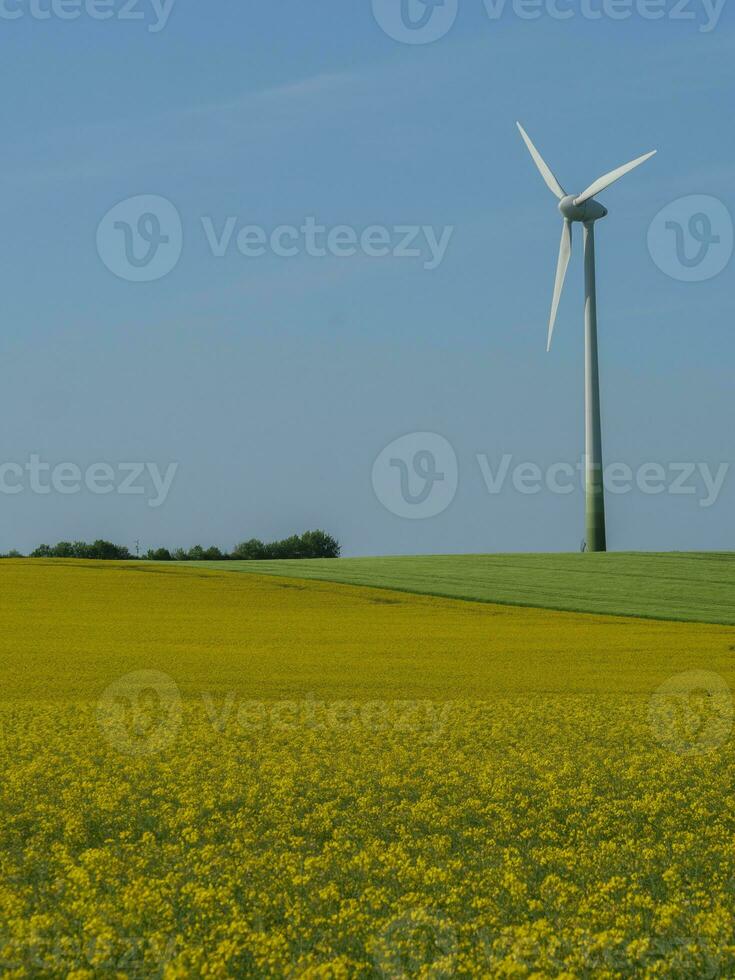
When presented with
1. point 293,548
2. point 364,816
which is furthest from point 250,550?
point 364,816

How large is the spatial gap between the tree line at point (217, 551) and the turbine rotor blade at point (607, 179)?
31280 millimetres

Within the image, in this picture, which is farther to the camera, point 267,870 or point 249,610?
point 249,610

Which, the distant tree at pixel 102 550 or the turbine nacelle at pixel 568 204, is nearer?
the turbine nacelle at pixel 568 204

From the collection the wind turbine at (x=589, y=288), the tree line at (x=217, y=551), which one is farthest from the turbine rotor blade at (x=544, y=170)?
the tree line at (x=217, y=551)

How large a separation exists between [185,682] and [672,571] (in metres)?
35.7

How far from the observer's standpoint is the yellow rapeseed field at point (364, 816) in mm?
9820

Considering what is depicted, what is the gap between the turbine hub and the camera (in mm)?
65188

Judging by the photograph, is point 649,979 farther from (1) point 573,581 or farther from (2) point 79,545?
(2) point 79,545

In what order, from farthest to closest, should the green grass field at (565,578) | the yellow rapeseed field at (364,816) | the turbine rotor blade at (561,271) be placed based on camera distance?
the turbine rotor blade at (561,271) → the green grass field at (565,578) → the yellow rapeseed field at (364,816)

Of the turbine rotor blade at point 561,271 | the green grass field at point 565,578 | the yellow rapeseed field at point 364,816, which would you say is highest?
the turbine rotor blade at point 561,271

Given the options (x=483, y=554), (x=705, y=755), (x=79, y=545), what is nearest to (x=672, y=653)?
(x=705, y=755)

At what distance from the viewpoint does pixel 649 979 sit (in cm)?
919

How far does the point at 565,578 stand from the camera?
5166cm

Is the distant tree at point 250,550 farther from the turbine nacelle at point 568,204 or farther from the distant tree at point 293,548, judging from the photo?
the turbine nacelle at point 568,204
